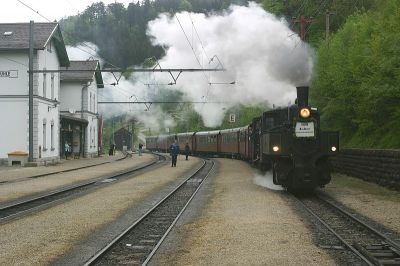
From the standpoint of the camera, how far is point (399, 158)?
16656 millimetres

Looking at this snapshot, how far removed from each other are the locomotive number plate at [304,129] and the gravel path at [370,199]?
2084 mm

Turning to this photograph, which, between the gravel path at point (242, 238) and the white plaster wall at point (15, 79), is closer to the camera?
the gravel path at point (242, 238)

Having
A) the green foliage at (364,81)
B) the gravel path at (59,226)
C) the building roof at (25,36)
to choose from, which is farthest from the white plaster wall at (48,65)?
the gravel path at (59,226)

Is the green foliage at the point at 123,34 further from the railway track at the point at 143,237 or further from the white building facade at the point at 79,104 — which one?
the railway track at the point at 143,237

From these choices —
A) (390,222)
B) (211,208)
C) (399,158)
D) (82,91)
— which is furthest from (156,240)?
(82,91)

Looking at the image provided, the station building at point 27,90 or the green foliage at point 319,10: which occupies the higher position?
the green foliage at point 319,10

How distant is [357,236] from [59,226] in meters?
5.76

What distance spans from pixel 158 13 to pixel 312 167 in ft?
315

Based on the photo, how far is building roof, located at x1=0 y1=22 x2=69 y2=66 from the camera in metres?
35.0

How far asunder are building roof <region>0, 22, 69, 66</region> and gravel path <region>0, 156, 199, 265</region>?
20.6 m

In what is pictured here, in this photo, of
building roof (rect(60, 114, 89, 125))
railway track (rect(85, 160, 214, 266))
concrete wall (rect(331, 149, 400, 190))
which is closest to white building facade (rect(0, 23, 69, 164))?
building roof (rect(60, 114, 89, 125))

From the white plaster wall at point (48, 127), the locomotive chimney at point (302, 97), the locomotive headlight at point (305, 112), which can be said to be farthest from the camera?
the white plaster wall at point (48, 127)

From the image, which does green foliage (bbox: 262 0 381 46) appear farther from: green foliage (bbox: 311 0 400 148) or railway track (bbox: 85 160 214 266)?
railway track (bbox: 85 160 214 266)

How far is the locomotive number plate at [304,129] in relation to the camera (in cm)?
1536
